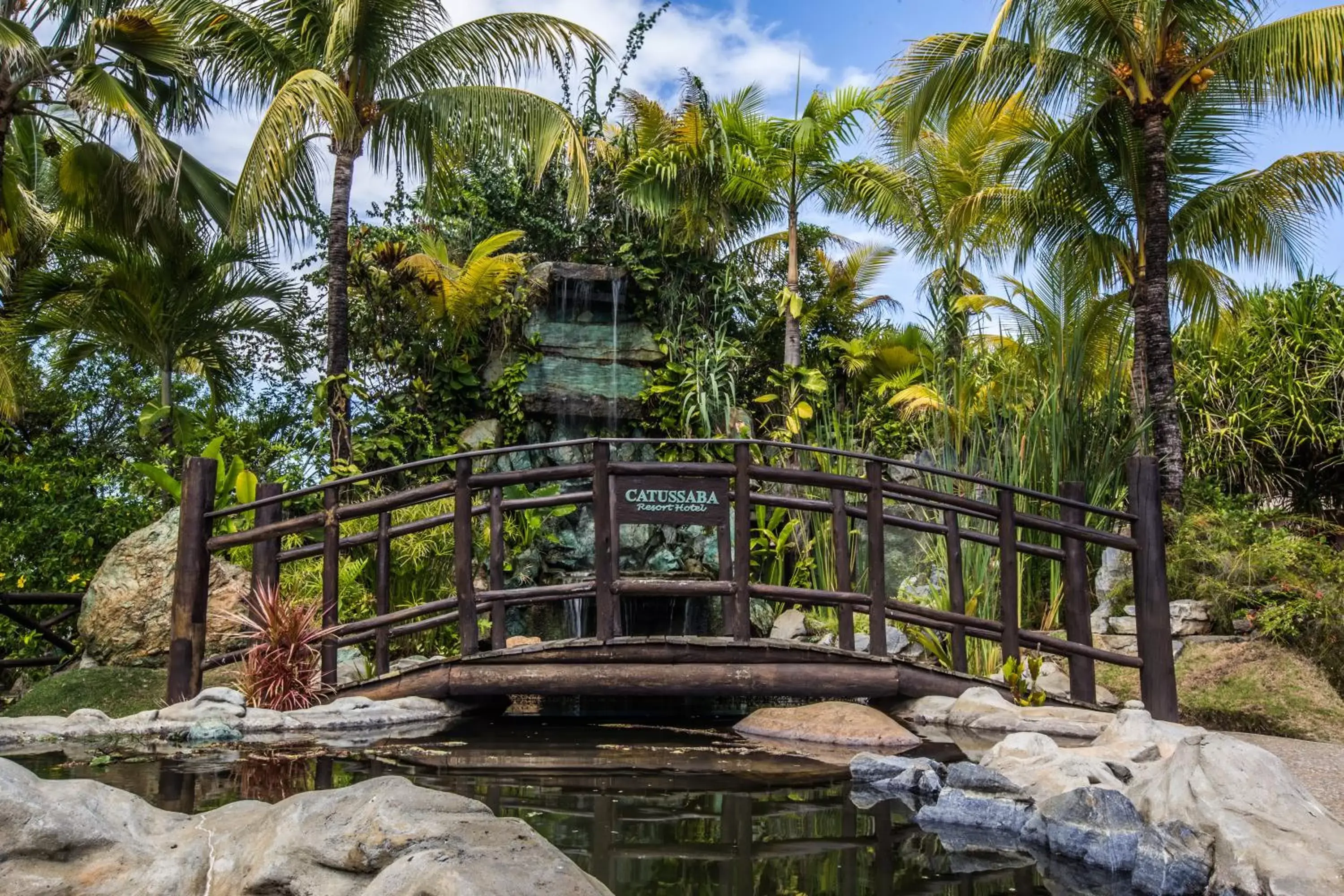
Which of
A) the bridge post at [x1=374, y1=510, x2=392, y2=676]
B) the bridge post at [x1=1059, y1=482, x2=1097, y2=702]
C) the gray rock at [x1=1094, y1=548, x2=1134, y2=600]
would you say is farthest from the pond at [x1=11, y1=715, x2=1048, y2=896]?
the gray rock at [x1=1094, y1=548, x2=1134, y2=600]

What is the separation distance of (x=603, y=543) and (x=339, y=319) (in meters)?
6.16

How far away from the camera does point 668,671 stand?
7.29 meters

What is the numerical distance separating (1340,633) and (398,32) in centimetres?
1117

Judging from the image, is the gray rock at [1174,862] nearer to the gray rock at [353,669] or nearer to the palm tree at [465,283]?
the gray rock at [353,669]

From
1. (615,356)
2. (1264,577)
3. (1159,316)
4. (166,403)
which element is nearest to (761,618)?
(1264,577)

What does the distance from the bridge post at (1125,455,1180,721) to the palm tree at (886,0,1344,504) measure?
171 inches

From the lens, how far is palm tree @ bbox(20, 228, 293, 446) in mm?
13711

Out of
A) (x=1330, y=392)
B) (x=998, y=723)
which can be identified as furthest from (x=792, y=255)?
(x=998, y=723)

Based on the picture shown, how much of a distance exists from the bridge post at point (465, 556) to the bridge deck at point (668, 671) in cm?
20

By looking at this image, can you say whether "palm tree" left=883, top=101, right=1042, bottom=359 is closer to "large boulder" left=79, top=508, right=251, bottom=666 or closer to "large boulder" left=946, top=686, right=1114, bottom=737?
"large boulder" left=946, top=686, right=1114, bottom=737

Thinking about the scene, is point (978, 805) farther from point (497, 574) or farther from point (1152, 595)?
point (497, 574)

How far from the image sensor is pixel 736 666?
730 cm

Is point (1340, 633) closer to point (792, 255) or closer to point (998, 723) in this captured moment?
point (998, 723)

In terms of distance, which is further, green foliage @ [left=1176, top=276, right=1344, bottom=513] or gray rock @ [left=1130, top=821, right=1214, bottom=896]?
green foliage @ [left=1176, top=276, right=1344, bottom=513]
